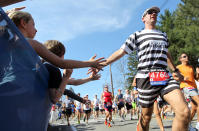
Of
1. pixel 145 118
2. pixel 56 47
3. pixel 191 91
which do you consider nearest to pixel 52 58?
pixel 56 47

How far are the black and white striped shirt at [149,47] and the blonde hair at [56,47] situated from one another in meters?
1.39

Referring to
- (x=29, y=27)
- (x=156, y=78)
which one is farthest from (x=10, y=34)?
(x=156, y=78)

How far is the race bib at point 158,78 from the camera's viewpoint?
9.62 feet

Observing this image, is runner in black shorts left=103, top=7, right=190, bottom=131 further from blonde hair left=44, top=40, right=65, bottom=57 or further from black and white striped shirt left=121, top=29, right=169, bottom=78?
blonde hair left=44, top=40, right=65, bottom=57

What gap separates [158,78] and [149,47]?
51cm

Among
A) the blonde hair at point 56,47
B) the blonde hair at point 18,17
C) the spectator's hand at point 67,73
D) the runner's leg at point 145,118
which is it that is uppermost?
the blonde hair at point 18,17

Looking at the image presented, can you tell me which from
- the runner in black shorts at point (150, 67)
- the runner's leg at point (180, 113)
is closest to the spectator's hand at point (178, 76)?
the runner in black shorts at point (150, 67)

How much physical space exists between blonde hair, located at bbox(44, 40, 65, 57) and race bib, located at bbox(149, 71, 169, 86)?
4.93 ft

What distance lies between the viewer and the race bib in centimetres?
293

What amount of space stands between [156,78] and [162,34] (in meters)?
0.82

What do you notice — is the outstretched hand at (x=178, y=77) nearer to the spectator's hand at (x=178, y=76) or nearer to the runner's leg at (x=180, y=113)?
the spectator's hand at (x=178, y=76)

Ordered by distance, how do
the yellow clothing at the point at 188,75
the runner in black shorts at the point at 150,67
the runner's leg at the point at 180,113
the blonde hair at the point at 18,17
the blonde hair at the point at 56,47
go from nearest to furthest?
the blonde hair at the point at 18,17 < the blonde hair at the point at 56,47 < the runner's leg at the point at 180,113 < the runner in black shorts at the point at 150,67 < the yellow clothing at the point at 188,75

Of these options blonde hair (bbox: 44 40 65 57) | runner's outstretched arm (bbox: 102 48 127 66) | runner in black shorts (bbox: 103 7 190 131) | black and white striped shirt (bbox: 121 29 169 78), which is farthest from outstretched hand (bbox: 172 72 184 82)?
blonde hair (bbox: 44 40 65 57)

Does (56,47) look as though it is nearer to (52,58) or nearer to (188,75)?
(52,58)
